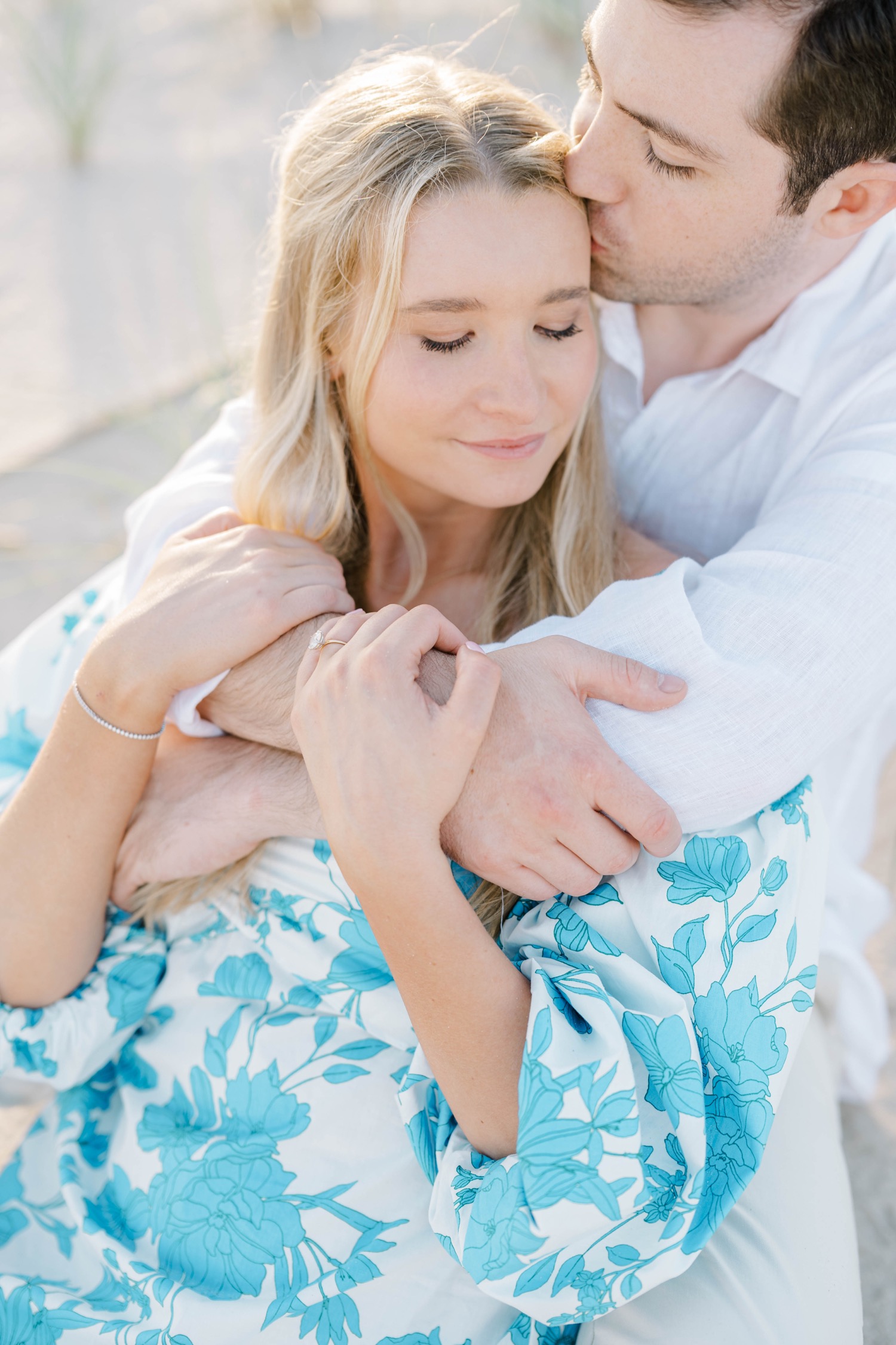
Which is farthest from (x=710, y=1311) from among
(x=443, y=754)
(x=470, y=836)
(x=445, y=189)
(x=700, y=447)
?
(x=445, y=189)

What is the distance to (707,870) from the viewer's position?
1.50m

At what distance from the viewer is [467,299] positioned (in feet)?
5.76

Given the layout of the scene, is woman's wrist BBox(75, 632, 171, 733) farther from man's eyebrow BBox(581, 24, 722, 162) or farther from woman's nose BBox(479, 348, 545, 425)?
man's eyebrow BBox(581, 24, 722, 162)

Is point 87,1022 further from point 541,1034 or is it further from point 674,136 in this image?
point 674,136

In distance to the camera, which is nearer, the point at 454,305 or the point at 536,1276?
the point at 536,1276

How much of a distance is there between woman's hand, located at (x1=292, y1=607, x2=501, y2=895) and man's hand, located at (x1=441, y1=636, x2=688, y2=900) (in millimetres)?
76

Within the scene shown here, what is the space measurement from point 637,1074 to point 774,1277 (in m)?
0.41

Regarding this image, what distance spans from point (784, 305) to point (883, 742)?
991 mm

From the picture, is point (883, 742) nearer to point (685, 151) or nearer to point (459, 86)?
point (685, 151)

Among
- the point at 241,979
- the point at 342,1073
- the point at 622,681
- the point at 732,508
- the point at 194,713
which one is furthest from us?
the point at 732,508

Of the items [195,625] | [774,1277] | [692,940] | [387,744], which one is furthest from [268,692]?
[774,1277]

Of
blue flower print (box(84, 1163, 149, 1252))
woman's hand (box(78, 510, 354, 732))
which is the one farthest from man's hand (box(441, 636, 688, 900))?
blue flower print (box(84, 1163, 149, 1252))

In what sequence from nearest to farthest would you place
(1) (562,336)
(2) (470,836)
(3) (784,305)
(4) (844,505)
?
(2) (470,836) → (4) (844,505) → (1) (562,336) → (3) (784,305)

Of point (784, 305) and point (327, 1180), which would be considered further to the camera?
point (784, 305)
